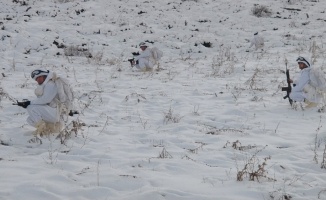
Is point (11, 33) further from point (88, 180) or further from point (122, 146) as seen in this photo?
point (88, 180)

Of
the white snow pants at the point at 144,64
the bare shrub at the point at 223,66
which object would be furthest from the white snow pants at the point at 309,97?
the white snow pants at the point at 144,64

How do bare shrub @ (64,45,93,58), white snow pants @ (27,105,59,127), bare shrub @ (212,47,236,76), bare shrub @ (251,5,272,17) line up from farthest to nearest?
1. bare shrub @ (251,5,272,17)
2. bare shrub @ (64,45,93,58)
3. bare shrub @ (212,47,236,76)
4. white snow pants @ (27,105,59,127)

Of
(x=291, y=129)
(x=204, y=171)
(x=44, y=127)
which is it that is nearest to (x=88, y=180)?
(x=204, y=171)

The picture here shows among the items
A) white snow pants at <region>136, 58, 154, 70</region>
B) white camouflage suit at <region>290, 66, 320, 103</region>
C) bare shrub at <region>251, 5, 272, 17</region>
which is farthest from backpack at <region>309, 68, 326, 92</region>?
bare shrub at <region>251, 5, 272, 17</region>

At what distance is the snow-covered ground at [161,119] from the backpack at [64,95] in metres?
0.29

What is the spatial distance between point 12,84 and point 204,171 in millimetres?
6660

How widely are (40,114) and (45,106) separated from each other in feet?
0.53

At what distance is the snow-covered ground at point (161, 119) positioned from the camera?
414cm

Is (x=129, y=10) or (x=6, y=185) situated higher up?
(x=129, y=10)

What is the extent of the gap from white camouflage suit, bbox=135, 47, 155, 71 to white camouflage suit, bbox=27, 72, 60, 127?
20.7ft

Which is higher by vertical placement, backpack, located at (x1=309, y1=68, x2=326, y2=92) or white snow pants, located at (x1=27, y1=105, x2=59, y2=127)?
backpack, located at (x1=309, y1=68, x2=326, y2=92)

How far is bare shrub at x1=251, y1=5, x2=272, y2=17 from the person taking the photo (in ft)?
70.6

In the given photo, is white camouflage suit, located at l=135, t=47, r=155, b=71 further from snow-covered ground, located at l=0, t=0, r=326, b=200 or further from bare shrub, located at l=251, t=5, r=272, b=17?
bare shrub, located at l=251, t=5, r=272, b=17

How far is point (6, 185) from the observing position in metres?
3.91
